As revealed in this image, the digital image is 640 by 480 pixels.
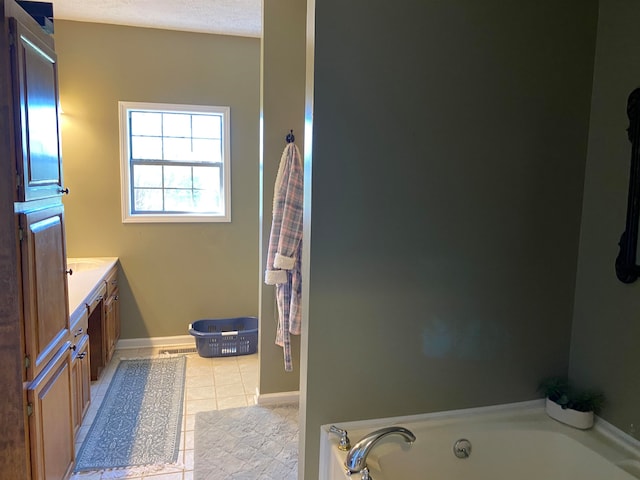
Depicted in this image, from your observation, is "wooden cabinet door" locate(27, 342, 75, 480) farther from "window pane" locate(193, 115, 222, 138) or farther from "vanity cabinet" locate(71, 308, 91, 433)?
"window pane" locate(193, 115, 222, 138)

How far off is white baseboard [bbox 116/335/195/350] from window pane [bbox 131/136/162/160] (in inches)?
66.5

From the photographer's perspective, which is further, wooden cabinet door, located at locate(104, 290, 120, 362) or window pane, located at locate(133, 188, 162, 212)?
window pane, located at locate(133, 188, 162, 212)

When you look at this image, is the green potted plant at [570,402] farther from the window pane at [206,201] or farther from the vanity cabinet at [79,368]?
the window pane at [206,201]

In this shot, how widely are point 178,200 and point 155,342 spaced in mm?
1359

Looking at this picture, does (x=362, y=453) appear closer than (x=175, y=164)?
Yes

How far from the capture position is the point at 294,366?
3268 millimetres

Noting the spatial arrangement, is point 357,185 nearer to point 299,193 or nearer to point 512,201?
point 512,201

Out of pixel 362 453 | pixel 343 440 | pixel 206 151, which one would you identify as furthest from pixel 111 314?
pixel 362 453

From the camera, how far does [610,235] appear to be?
192cm

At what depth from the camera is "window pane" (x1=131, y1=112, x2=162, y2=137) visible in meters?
4.09

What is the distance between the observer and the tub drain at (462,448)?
1.88m

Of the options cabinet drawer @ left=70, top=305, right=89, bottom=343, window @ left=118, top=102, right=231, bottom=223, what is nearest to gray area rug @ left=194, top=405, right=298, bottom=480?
cabinet drawer @ left=70, top=305, right=89, bottom=343

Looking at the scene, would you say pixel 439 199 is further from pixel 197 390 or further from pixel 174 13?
pixel 174 13

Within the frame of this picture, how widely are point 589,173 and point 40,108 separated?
2.35 metres
